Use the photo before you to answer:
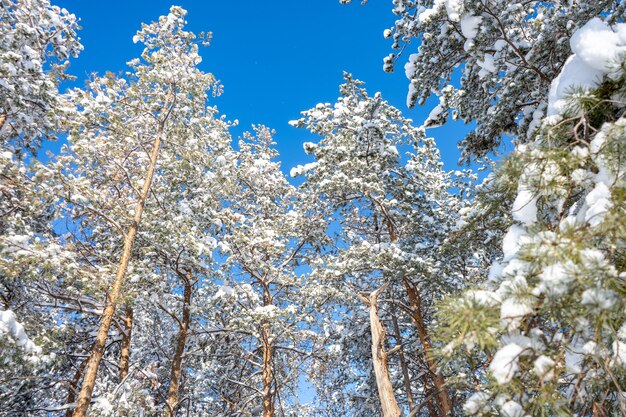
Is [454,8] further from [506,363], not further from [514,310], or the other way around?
[506,363]

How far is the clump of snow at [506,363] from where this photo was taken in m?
1.58

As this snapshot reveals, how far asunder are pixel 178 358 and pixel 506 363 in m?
9.73

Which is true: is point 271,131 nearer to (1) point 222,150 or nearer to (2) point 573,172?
(1) point 222,150

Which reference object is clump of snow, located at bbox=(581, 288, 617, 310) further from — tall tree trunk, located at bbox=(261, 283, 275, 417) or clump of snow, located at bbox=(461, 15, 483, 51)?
tall tree trunk, located at bbox=(261, 283, 275, 417)

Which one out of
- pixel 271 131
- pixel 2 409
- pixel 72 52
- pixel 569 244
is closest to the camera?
pixel 569 244

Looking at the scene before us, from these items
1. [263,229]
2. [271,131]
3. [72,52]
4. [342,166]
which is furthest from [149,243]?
[271,131]

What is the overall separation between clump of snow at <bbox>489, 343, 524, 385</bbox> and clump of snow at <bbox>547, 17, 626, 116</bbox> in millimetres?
1717

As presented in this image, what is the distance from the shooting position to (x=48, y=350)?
7.08 meters

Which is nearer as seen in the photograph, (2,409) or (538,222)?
(538,222)

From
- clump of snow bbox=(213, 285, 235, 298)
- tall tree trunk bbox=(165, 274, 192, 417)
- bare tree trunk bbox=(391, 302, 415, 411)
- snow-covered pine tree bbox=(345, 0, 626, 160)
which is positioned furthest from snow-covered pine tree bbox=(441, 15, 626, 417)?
tall tree trunk bbox=(165, 274, 192, 417)

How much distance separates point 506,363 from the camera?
5.24 feet

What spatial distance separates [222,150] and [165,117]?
185 centimetres

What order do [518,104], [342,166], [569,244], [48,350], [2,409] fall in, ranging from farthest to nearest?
[342,166], [2,409], [48,350], [518,104], [569,244]

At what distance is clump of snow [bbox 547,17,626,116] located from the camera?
2322mm
